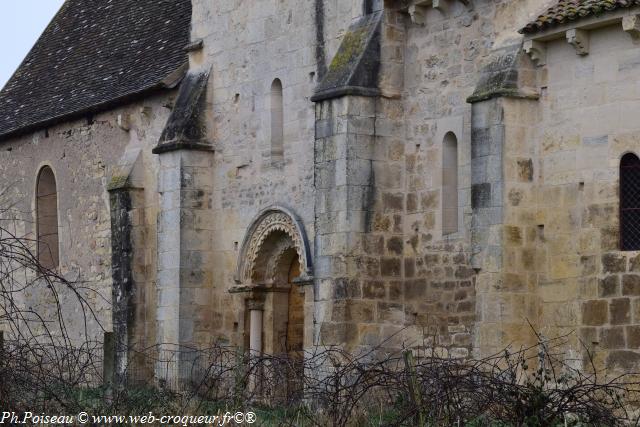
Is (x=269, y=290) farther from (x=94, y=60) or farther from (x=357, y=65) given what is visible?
(x=94, y=60)

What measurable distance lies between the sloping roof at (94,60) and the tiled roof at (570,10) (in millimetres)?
8855

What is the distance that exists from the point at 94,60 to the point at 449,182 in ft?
37.6

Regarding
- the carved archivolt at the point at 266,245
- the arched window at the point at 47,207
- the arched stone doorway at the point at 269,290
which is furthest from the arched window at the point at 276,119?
the arched window at the point at 47,207

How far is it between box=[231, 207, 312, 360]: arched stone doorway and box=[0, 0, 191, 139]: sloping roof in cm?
361

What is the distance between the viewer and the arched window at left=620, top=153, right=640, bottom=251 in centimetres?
1844

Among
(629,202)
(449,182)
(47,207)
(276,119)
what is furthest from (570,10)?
(47,207)

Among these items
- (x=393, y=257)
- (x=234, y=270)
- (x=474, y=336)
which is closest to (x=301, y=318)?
(x=234, y=270)

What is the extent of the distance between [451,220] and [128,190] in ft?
27.4

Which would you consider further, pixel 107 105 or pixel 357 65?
pixel 107 105

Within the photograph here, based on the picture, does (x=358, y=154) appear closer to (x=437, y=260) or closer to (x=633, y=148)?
(x=437, y=260)

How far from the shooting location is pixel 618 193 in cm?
1852

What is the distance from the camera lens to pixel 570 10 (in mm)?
18734

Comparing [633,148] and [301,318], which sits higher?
[633,148]

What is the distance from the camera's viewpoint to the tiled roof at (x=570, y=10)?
1819 centimetres
